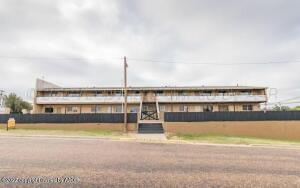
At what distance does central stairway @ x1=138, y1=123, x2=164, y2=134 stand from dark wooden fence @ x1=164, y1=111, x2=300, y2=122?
1391mm

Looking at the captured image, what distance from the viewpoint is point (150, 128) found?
22734 mm

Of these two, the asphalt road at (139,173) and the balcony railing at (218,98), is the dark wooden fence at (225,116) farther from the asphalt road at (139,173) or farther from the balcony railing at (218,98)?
the asphalt road at (139,173)

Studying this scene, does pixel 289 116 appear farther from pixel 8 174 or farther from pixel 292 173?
pixel 8 174

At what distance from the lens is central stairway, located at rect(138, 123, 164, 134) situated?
21.7 metres

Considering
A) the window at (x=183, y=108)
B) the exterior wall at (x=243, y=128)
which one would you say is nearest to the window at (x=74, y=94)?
the window at (x=183, y=108)

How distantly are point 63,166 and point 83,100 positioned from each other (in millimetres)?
29174

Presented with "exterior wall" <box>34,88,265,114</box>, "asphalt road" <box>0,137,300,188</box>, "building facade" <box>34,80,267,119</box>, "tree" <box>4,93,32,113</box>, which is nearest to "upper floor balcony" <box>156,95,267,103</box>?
"building facade" <box>34,80,267,119</box>

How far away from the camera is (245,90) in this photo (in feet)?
118

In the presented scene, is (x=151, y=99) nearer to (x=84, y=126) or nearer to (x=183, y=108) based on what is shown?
(x=183, y=108)

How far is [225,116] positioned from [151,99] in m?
14.6

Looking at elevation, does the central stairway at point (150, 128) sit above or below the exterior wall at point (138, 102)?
below

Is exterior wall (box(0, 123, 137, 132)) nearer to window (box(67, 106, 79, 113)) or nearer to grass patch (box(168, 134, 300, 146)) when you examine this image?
grass patch (box(168, 134, 300, 146))

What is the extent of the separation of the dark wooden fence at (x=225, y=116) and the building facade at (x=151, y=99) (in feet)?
31.4

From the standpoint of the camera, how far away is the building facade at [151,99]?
3384 centimetres
